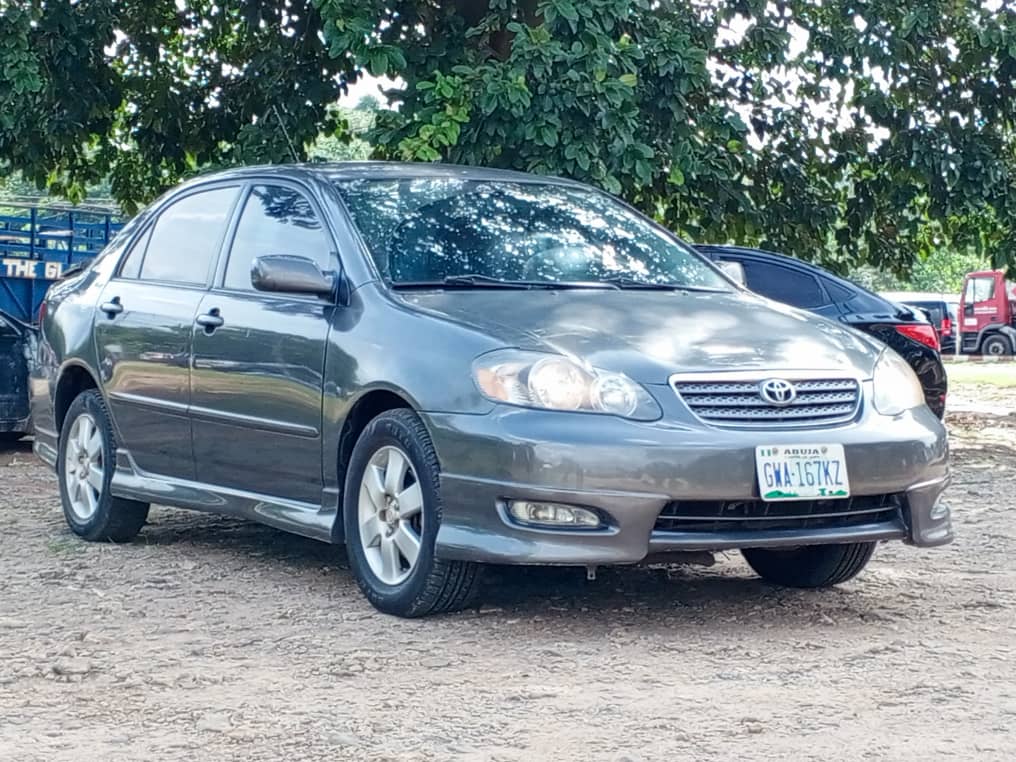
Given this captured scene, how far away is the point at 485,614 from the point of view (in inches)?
235

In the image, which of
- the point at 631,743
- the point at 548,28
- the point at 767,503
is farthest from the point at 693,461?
the point at 548,28

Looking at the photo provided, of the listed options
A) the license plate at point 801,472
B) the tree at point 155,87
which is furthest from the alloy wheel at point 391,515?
Result: the tree at point 155,87

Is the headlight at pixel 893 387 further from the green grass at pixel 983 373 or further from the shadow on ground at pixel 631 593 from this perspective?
the green grass at pixel 983 373

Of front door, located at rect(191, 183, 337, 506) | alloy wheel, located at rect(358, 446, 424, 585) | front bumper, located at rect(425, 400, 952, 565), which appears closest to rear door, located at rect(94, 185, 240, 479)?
front door, located at rect(191, 183, 337, 506)

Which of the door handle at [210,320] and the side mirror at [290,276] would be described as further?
the door handle at [210,320]

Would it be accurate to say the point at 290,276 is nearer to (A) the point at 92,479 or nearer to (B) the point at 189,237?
(B) the point at 189,237

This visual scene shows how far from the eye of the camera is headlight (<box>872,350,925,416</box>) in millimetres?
5871

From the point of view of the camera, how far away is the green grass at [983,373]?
2648 centimetres

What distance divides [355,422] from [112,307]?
77.3 inches

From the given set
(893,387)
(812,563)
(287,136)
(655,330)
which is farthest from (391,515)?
(287,136)

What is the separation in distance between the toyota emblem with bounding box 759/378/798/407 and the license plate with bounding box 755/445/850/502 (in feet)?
0.54

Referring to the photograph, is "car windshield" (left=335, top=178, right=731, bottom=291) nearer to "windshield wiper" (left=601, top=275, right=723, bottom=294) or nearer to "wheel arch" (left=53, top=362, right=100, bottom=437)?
"windshield wiper" (left=601, top=275, right=723, bottom=294)

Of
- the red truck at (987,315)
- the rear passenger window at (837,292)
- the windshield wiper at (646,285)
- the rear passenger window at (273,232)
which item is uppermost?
the rear passenger window at (273,232)

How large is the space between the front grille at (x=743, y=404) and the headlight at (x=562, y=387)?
14 centimetres
